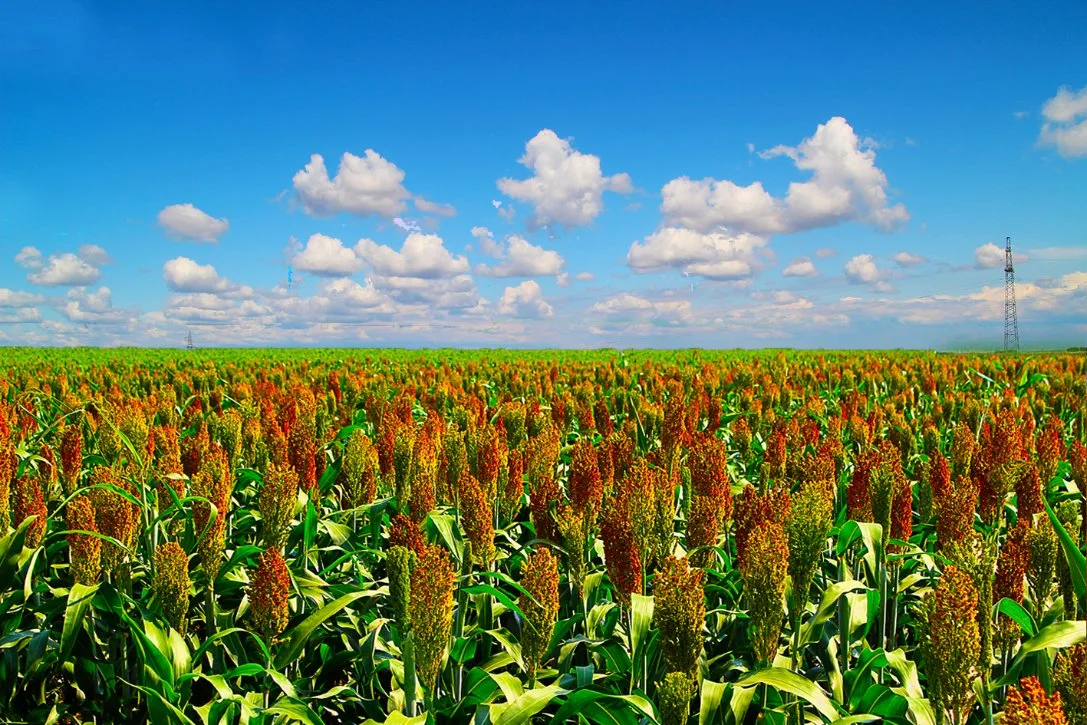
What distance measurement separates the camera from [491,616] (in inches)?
110

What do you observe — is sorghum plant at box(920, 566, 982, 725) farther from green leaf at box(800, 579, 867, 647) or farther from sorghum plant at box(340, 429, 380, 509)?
sorghum plant at box(340, 429, 380, 509)

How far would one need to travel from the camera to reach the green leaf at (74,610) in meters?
2.45

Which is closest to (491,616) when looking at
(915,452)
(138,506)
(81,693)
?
(138,506)

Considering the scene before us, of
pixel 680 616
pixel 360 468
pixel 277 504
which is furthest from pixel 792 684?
pixel 360 468

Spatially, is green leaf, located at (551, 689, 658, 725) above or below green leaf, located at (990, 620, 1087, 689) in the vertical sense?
below

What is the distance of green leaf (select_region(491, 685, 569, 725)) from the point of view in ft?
6.37

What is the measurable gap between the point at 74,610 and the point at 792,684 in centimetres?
225

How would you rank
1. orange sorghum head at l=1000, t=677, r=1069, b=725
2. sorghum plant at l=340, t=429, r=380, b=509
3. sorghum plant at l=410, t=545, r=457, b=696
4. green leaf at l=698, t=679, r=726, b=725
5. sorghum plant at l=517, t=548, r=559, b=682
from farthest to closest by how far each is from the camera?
sorghum plant at l=340, t=429, r=380, b=509, green leaf at l=698, t=679, r=726, b=725, sorghum plant at l=517, t=548, r=559, b=682, sorghum plant at l=410, t=545, r=457, b=696, orange sorghum head at l=1000, t=677, r=1069, b=725

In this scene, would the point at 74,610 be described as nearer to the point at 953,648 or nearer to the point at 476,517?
the point at 476,517

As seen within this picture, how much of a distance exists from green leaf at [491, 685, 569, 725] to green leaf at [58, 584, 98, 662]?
1417mm

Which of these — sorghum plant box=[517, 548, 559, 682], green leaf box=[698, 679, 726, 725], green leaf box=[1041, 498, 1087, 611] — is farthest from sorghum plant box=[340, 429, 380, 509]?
green leaf box=[1041, 498, 1087, 611]

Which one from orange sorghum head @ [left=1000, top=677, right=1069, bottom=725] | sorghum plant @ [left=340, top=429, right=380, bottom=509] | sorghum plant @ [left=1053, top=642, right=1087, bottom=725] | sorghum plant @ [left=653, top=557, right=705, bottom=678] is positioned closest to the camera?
orange sorghum head @ [left=1000, top=677, right=1069, bottom=725]

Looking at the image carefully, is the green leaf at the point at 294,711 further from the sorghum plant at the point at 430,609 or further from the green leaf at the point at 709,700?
the green leaf at the point at 709,700

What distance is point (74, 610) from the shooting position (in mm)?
2504
